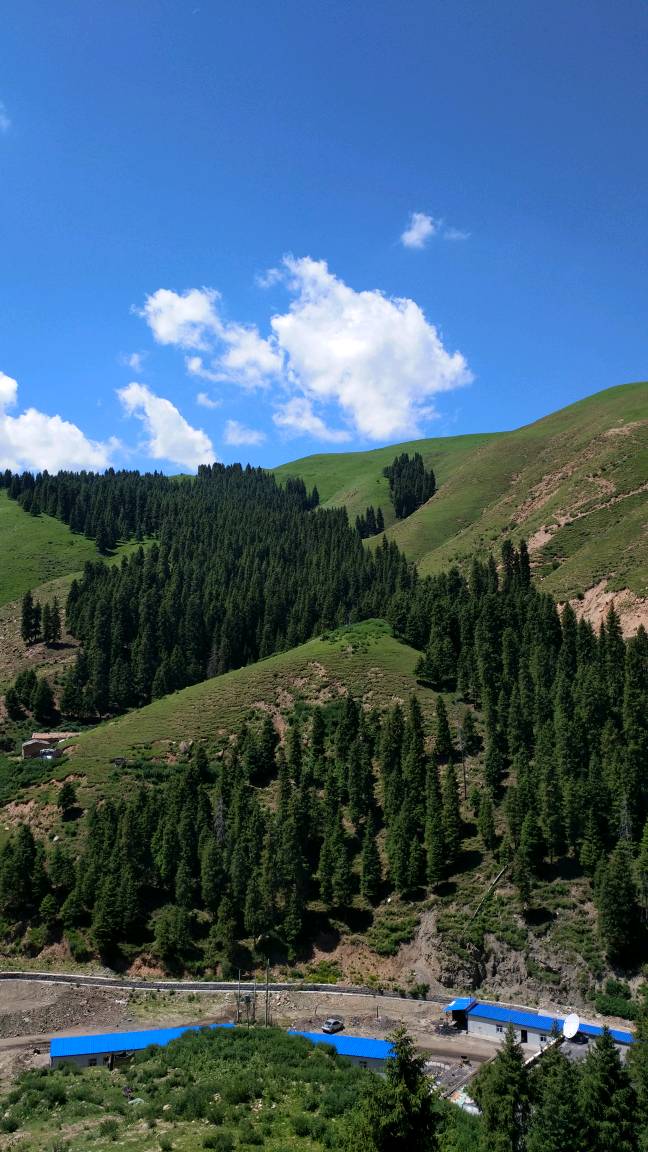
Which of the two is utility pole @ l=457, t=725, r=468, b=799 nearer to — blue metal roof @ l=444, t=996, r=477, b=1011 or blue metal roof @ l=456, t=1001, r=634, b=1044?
blue metal roof @ l=444, t=996, r=477, b=1011

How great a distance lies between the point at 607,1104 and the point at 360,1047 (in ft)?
61.8

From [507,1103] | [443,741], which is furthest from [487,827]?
[507,1103]

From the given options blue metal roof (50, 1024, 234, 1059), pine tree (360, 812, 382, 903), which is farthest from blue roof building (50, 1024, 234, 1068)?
pine tree (360, 812, 382, 903)

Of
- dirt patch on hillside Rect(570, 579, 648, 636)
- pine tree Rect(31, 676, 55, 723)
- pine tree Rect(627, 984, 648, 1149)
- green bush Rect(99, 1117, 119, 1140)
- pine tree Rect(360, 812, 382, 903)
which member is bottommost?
pine tree Rect(360, 812, 382, 903)

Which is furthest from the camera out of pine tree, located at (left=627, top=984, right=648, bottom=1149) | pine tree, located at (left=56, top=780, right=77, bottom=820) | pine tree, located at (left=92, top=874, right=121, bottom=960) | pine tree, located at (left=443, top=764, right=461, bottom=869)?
pine tree, located at (left=56, top=780, right=77, bottom=820)

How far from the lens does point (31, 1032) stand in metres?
57.7

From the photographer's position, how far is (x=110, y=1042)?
5078cm

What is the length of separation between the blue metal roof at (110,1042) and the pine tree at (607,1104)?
2821 centimetres

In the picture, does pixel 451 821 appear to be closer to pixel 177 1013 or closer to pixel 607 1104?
pixel 177 1013

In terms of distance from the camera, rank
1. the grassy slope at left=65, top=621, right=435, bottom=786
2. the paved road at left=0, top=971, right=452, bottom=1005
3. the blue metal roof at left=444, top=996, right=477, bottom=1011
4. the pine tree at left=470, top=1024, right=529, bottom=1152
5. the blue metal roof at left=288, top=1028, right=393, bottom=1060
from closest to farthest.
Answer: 1. the pine tree at left=470, top=1024, right=529, bottom=1152
2. the blue metal roof at left=288, top=1028, right=393, bottom=1060
3. the blue metal roof at left=444, top=996, right=477, bottom=1011
4. the paved road at left=0, top=971, right=452, bottom=1005
5. the grassy slope at left=65, top=621, right=435, bottom=786

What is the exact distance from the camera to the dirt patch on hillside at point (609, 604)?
12506 centimetres

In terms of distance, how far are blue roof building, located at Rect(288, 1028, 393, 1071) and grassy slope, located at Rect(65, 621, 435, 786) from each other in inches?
2220

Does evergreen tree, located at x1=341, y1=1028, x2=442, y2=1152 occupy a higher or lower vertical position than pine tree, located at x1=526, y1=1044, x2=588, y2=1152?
higher

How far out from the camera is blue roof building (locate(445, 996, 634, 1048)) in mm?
53062
